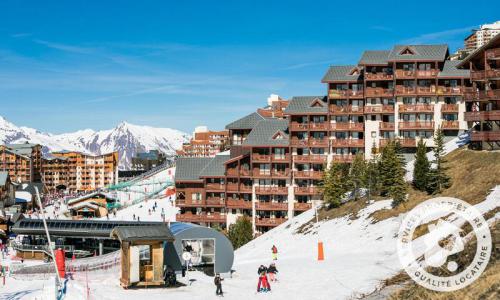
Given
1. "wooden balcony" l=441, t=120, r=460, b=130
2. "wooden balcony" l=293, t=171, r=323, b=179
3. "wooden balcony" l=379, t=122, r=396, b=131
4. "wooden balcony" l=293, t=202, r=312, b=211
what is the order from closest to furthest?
"wooden balcony" l=441, t=120, r=460, b=130
"wooden balcony" l=293, t=202, r=312, b=211
"wooden balcony" l=379, t=122, r=396, b=131
"wooden balcony" l=293, t=171, r=323, b=179

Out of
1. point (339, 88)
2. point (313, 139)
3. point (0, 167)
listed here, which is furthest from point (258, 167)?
point (0, 167)

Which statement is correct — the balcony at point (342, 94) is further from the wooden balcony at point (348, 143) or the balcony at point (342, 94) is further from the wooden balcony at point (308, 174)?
the wooden balcony at point (308, 174)

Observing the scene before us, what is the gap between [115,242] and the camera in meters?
53.5

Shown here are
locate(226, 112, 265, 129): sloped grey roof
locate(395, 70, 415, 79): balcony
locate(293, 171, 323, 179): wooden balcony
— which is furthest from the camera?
locate(226, 112, 265, 129): sloped grey roof

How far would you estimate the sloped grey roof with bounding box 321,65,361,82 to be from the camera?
86.4 m

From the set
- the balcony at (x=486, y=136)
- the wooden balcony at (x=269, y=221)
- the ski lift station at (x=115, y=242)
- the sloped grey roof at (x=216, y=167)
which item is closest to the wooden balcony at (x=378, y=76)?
the wooden balcony at (x=269, y=221)

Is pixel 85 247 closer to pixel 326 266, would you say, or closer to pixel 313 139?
pixel 326 266

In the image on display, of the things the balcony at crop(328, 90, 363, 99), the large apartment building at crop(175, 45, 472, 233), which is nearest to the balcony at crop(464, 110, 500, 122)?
the large apartment building at crop(175, 45, 472, 233)

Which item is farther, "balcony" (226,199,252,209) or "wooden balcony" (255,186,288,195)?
"balcony" (226,199,252,209)

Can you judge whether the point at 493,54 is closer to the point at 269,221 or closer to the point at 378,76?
the point at 378,76

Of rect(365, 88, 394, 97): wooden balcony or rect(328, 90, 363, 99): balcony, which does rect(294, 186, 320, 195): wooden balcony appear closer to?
rect(328, 90, 363, 99): balcony

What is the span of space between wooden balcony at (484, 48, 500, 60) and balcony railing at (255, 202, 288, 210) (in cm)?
3586

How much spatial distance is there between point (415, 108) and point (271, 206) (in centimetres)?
2440

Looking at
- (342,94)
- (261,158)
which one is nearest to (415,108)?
(342,94)
